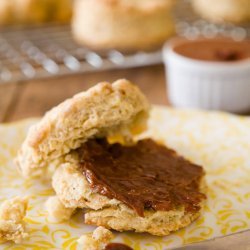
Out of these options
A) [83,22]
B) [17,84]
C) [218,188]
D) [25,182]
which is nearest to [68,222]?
[25,182]

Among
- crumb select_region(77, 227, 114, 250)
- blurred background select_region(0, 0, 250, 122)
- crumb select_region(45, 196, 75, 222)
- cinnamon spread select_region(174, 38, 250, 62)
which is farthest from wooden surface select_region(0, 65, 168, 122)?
crumb select_region(77, 227, 114, 250)

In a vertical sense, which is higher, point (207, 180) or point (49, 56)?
point (207, 180)

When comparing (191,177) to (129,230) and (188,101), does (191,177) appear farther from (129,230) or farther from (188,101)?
(188,101)

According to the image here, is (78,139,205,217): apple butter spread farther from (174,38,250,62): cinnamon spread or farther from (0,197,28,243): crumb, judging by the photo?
(174,38,250,62): cinnamon spread

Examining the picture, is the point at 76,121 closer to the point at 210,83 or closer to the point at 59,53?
the point at 210,83

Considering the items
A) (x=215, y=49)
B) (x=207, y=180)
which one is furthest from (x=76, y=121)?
(x=215, y=49)
